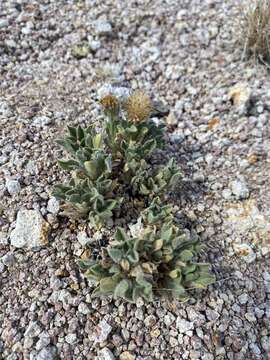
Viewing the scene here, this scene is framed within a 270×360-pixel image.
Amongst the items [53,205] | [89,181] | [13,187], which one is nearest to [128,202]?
[89,181]

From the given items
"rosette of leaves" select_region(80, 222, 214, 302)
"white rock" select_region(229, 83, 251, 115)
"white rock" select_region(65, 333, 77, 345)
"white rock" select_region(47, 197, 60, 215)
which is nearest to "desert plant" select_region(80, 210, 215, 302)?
"rosette of leaves" select_region(80, 222, 214, 302)

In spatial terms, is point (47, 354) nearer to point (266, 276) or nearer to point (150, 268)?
point (150, 268)

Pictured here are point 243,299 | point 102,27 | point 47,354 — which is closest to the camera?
point 47,354

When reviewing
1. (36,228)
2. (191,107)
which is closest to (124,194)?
(36,228)

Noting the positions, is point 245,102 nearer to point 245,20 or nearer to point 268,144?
point 268,144

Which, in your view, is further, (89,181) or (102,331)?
(89,181)

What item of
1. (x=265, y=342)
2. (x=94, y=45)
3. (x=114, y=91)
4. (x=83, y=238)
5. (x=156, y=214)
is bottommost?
(x=265, y=342)
